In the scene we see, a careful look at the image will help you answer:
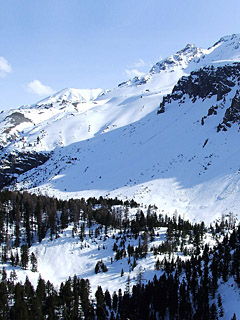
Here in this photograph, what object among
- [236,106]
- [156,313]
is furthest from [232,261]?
[236,106]

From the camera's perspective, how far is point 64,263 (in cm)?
9856

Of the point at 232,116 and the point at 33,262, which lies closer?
the point at 33,262

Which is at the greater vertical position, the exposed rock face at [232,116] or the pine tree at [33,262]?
the exposed rock face at [232,116]

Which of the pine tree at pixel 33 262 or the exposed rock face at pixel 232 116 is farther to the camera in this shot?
the exposed rock face at pixel 232 116

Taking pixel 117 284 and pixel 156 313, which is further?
pixel 117 284

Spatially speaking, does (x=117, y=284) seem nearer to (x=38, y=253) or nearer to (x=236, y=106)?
(x=38, y=253)

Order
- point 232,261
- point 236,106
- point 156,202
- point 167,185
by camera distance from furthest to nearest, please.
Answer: point 236,106
point 167,185
point 156,202
point 232,261

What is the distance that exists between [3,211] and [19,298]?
59.5m

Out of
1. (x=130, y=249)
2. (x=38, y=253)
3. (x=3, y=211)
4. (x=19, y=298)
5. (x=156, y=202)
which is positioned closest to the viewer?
(x=19, y=298)

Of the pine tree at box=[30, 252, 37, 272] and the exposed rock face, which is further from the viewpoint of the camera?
the exposed rock face

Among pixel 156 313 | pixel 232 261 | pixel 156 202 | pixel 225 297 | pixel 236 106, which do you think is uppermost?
pixel 236 106

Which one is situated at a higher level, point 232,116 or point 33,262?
point 232,116

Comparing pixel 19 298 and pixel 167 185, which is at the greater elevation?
pixel 167 185

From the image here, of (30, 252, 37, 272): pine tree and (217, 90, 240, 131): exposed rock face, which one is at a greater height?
(217, 90, 240, 131): exposed rock face
